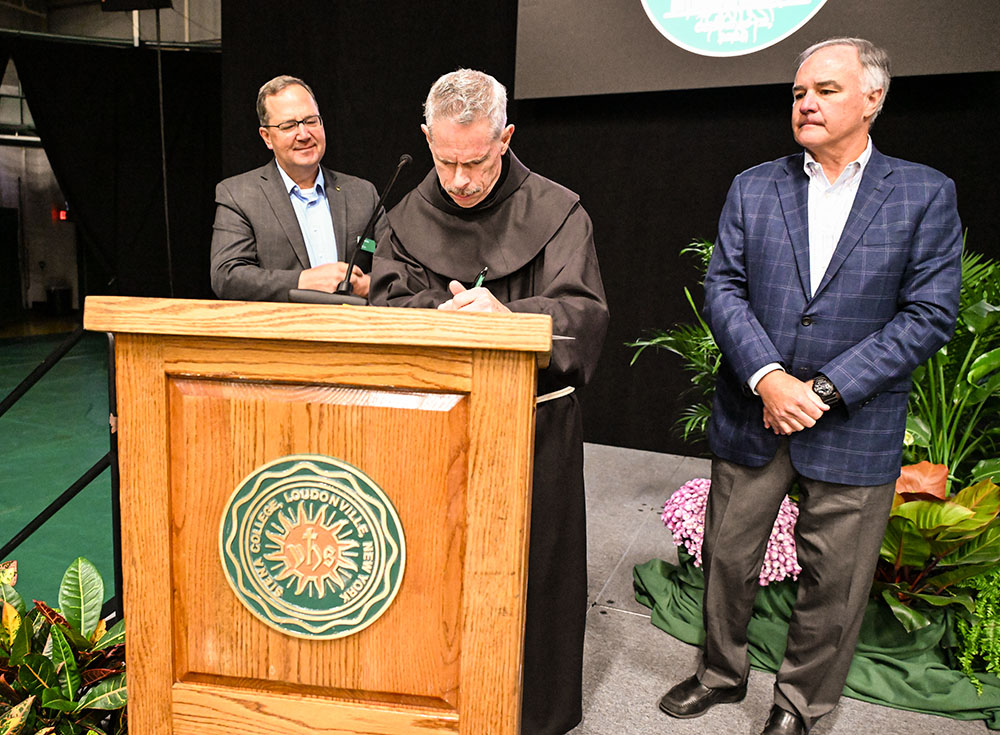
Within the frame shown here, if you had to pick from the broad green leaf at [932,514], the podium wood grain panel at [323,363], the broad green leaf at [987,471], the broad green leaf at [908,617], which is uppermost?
the podium wood grain panel at [323,363]

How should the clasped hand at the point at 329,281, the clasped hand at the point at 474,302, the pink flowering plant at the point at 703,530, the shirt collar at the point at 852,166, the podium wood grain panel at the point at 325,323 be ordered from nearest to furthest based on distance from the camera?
1. the podium wood grain panel at the point at 325,323
2. the clasped hand at the point at 474,302
3. the shirt collar at the point at 852,166
4. the clasped hand at the point at 329,281
5. the pink flowering plant at the point at 703,530

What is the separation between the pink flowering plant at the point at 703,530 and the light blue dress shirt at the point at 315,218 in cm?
136

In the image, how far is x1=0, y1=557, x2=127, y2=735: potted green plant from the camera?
1.34 meters

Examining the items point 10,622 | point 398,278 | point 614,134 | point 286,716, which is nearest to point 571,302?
point 398,278

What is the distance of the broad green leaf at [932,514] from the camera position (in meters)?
1.94

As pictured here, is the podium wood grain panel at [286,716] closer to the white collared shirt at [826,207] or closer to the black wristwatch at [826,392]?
the black wristwatch at [826,392]

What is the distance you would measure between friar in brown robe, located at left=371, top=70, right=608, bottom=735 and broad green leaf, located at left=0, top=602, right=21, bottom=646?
978 mm

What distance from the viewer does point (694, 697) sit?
1.93m

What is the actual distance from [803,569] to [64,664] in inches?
65.1

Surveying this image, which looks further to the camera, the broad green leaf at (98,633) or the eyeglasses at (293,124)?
the eyeglasses at (293,124)

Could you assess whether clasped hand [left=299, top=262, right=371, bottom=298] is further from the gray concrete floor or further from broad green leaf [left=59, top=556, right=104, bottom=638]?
the gray concrete floor

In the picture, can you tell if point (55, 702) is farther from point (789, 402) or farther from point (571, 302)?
point (789, 402)

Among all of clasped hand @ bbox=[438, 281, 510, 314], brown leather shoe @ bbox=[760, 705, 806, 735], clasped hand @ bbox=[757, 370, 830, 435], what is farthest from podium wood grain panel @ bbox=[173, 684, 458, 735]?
brown leather shoe @ bbox=[760, 705, 806, 735]

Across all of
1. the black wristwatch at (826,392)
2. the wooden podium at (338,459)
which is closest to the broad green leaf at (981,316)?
the black wristwatch at (826,392)
